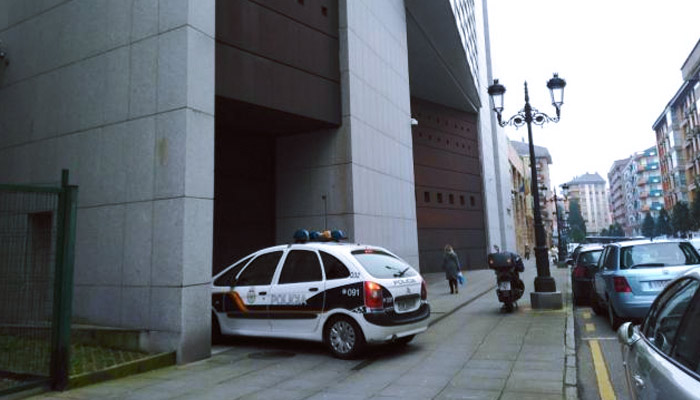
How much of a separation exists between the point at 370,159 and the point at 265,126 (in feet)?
10.3

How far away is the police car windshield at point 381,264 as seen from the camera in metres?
7.26

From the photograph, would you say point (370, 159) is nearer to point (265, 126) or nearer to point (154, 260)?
point (265, 126)

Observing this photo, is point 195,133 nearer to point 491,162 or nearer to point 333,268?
point 333,268

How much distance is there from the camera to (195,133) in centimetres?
785

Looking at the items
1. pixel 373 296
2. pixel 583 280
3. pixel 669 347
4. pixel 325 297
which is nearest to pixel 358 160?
pixel 325 297

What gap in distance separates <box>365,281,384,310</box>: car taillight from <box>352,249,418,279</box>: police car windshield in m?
0.26

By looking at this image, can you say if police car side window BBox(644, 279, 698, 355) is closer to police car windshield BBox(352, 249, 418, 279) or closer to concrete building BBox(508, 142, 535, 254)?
police car windshield BBox(352, 249, 418, 279)

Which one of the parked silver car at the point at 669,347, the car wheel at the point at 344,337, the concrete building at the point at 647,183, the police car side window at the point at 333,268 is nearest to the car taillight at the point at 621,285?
the car wheel at the point at 344,337

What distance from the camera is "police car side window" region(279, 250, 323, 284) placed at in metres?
7.51

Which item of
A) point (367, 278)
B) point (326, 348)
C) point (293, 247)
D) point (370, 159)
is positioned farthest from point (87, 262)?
point (370, 159)

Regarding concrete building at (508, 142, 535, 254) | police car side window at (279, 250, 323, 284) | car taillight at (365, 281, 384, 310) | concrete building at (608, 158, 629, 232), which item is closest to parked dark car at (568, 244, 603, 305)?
car taillight at (365, 281, 384, 310)

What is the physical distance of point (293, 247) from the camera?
7.88 meters

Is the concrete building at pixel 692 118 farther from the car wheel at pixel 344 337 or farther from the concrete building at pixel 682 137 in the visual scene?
the car wheel at pixel 344 337

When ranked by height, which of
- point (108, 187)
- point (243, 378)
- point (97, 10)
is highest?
point (97, 10)
